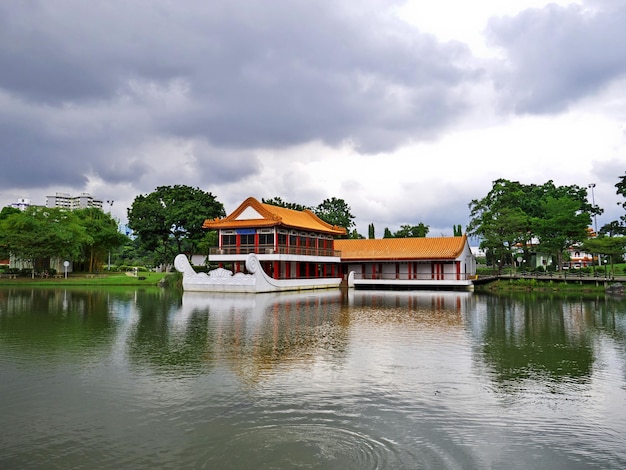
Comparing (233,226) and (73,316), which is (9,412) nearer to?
(73,316)

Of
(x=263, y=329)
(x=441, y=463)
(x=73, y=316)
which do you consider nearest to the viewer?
(x=441, y=463)

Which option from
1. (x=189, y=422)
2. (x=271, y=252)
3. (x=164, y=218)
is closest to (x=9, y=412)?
(x=189, y=422)

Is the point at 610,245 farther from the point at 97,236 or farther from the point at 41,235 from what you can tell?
the point at 41,235

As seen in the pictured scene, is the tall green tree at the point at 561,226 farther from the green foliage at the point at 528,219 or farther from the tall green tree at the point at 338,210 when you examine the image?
the tall green tree at the point at 338,210

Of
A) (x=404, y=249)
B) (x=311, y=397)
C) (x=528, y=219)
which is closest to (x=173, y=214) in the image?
(x=404, y=249)

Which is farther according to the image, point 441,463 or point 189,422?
point 189,422

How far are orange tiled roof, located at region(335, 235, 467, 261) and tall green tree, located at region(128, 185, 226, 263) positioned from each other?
49.4ft

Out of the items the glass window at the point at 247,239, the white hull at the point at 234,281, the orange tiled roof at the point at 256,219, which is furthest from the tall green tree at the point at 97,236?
the glass window at the point at 247,239

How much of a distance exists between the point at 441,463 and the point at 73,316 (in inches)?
743

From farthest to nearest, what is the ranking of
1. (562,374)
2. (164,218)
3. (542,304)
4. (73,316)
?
(164,218), (542,304), (73,316), (562,374)

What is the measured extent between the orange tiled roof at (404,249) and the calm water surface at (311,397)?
26.7m

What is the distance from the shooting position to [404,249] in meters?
46.0

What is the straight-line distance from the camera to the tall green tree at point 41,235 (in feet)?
159

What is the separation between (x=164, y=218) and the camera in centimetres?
5181
